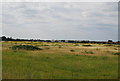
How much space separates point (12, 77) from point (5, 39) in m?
104

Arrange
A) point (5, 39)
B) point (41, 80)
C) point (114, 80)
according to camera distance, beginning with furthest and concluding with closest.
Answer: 1. point (5, 39)
2. point (114, 80)
3. point (41, 80)

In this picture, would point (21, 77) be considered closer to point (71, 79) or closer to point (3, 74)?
point (3, 74)

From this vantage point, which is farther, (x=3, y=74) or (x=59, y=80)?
(x=3, y=74)

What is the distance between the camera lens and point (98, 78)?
35.6 ft

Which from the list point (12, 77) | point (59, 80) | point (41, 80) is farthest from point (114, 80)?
point (12, 77)

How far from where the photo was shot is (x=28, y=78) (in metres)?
9.98

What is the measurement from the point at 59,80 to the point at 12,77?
2.99 meters

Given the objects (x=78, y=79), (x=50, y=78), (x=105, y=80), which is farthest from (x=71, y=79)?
(x=105, y=80)

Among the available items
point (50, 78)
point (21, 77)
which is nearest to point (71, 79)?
point (50, 78)

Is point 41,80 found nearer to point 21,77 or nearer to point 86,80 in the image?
point 21,77

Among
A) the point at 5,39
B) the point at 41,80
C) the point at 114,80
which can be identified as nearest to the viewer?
the point at 41,80

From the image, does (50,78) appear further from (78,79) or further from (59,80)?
(78,79)

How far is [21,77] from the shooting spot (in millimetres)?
10195

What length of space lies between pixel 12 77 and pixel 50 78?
2408mm
